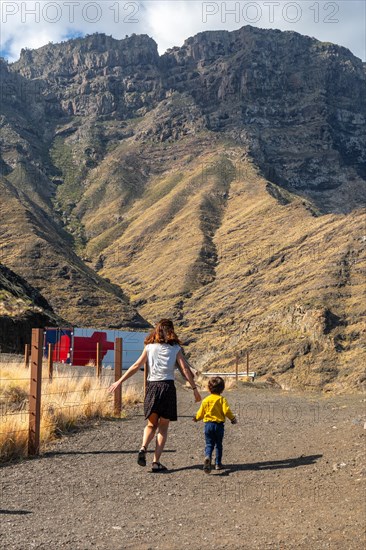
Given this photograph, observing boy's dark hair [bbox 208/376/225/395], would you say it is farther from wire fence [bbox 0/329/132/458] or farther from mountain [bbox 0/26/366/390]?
mountain [bbox 0/26/366/390]

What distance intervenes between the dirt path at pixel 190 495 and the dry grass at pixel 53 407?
328 mm

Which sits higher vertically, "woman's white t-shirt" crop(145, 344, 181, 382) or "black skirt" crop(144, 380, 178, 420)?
"woman's white t-shirt" crop(145, 344, 181, 382)

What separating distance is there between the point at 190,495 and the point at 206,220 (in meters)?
104

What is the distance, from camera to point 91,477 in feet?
22.9

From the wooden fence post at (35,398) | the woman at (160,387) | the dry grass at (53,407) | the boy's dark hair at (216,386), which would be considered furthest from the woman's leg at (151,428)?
the dry grass at (53,407)

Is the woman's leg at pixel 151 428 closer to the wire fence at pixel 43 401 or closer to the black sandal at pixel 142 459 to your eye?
the black sandal at pixel 142 459

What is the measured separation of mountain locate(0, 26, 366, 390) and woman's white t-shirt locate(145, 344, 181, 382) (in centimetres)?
4650

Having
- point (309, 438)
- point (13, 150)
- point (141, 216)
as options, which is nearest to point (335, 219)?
point (141, 216)

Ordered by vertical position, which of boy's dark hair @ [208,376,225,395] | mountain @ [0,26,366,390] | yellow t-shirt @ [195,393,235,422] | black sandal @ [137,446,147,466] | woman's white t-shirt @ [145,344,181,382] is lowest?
black sandal @ [137,446,147,466]

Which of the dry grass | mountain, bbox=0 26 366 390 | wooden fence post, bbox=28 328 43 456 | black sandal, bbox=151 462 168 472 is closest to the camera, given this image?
black sandal, bbox=151 462 168 472

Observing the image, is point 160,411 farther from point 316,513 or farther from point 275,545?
point 275,545

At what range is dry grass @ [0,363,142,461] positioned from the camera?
Result: 795 centimetres

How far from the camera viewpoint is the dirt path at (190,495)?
4832 mm

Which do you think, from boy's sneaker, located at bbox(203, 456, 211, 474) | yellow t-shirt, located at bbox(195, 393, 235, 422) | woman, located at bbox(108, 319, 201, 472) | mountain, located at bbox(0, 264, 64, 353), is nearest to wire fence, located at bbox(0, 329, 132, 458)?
woman, located at bbox(108, 319, 201, 472)
